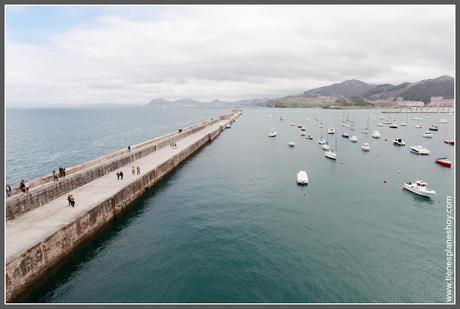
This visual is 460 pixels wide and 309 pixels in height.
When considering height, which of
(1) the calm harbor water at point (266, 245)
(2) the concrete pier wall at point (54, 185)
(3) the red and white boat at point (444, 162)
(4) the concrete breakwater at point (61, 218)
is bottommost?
(1) the calm harbor water at point (266, 245)

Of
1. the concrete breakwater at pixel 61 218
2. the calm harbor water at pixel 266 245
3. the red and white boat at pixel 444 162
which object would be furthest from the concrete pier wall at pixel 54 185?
the red and white boat at pixel 444 162

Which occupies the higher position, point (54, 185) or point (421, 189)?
point (54, 185)

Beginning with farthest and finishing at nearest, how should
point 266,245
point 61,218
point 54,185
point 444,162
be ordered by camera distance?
point 444,162
point 54,185
point 266,245
point 61,218

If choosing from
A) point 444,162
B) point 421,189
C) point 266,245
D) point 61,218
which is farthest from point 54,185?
point 444,162

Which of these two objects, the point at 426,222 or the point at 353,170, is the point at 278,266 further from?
the point at 353,170

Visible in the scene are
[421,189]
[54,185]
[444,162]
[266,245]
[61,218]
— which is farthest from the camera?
[444,162]

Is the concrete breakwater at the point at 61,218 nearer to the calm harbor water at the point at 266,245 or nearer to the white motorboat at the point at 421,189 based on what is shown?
the calm harbor water at the point at 266,245

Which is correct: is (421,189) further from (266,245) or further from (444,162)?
(266,245)

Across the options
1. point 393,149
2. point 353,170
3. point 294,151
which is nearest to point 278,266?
point 353,170
